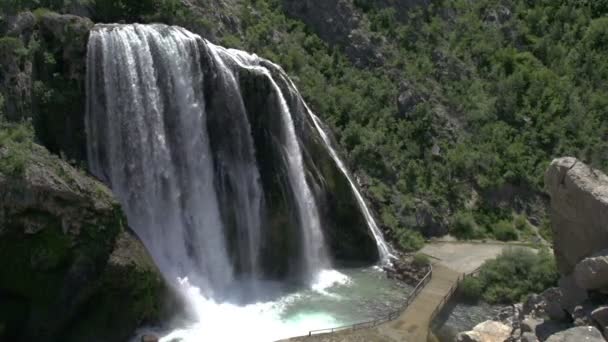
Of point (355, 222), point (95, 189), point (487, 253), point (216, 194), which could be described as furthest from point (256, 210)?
point (487, 253)

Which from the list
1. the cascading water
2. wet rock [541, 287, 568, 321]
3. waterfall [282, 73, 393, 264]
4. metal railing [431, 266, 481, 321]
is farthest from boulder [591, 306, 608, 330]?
waterfall [282, 73, 393, 264]

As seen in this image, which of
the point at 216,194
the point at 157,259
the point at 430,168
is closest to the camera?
the point at 157,259

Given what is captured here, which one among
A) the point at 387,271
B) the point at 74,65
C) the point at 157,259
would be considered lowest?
the point at 387,271

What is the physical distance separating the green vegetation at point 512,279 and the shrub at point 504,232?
8.28m

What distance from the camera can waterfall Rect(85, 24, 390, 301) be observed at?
29.8 m

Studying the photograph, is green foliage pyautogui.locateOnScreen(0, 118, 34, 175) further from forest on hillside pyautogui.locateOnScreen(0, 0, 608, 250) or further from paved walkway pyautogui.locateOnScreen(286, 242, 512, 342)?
paved walkway pyautogui.locateOnScreen(286, 242, 512, 342)

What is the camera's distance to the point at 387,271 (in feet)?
117

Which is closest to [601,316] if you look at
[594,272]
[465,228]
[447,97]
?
[594,272]

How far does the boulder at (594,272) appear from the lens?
66.1 feet

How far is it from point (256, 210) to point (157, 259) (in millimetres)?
6211

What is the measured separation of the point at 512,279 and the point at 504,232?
9750mm

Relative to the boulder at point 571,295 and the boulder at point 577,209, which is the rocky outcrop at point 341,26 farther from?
the boulder at point 571,295

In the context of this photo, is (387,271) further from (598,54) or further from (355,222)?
(598,54)

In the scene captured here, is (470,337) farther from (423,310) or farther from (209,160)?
(209,160)
